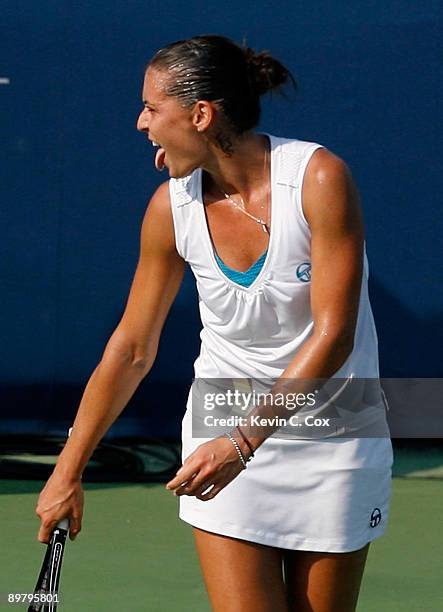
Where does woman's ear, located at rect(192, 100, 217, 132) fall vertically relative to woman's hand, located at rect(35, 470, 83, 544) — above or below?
above

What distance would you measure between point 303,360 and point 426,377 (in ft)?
10.8

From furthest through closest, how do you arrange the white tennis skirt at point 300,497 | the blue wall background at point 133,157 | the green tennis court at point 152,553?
the blue wall background at point 133,157, the green tennis court at point 152,553, the white tennis skirt at point 300,497

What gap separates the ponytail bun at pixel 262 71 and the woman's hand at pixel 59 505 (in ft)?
2.66

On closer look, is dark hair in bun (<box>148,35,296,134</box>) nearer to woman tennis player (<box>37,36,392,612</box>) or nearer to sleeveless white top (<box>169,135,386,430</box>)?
woman tennis player (<box>37,36,392,612</box>)

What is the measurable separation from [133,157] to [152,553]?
1663 millimetres

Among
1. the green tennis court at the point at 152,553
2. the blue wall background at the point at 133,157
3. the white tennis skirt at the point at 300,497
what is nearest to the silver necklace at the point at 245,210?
the white tennis skirt at the point at 300,497

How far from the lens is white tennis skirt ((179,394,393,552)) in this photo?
268 cm

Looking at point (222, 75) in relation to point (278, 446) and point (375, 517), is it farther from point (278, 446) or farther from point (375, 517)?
point (375, 517)

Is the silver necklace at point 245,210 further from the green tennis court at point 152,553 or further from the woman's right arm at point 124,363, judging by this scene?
the green tennis court at point 152,553

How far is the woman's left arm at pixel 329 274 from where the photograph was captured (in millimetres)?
2424

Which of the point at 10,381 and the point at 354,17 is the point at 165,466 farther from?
the point at 354,17

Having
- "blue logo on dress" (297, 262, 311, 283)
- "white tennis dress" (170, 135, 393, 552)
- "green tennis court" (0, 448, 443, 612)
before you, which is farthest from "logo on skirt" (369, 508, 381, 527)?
"green tennis court" (0, 448, 443, 612)

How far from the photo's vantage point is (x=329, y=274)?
2441 millimetres

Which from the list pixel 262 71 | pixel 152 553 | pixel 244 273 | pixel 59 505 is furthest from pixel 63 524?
pixel 152 553
